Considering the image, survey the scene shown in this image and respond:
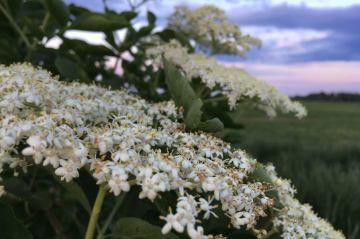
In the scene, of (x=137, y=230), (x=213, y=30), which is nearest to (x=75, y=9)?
(x=213, y=30)

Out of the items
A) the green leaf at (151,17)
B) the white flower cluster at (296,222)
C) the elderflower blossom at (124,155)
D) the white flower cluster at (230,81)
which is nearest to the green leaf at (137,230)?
the elderflower blossom at (124,155)

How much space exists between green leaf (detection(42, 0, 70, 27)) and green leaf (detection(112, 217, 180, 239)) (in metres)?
1.05

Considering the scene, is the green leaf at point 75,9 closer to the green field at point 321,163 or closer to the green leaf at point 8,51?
the green leaf at point 8,51

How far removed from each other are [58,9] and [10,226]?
0.97 meters

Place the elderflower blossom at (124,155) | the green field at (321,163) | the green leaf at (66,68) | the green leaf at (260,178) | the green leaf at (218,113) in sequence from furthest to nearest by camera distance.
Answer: the green field at (321,163)
the green leaf at (218,113)
the green leaf at (66,68)
the green leaf at (260,178)
the elderflower blossom at (124,155)

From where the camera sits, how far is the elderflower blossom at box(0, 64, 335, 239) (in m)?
0.63

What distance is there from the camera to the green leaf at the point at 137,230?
0.77m

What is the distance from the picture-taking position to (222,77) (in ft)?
4.35

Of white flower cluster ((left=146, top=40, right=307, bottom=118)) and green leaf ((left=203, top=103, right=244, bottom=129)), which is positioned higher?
white flower cluster ((left=146, top=40, right=307, bottom=118))

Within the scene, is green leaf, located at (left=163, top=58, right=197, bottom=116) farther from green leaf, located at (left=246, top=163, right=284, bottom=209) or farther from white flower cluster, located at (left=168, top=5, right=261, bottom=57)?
white flower cluster, located at (left=168, top=5, right=261, bottom=57)

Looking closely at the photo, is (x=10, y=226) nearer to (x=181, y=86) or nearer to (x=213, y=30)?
(x=181, y=86)

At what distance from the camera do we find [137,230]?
0.80 metres

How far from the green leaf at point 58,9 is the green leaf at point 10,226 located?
90 centimetres

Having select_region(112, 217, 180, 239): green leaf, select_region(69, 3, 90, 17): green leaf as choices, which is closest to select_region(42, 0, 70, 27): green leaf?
select_region(69, 3, 90, 17): green leaf
